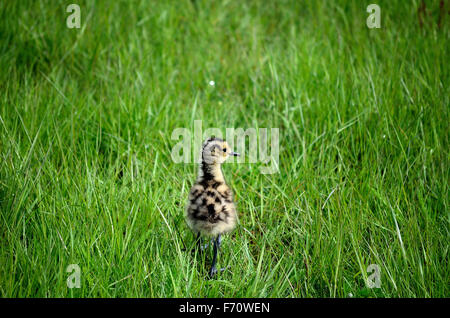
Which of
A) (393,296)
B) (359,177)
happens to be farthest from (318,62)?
(393,296)

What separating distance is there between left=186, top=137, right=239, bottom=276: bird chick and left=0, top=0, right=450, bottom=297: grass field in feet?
0.61

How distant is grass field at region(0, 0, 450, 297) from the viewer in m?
2.93

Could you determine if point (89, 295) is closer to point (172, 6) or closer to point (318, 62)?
point (318, 62)

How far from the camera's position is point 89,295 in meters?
2.66

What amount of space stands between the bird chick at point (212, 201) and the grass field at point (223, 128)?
7.3 inches

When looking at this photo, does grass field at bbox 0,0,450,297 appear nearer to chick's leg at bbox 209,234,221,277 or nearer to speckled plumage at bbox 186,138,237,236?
chick's leg at bbox 209,234,221,277

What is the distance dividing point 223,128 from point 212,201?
4.73ft

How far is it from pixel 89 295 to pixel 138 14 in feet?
13.7

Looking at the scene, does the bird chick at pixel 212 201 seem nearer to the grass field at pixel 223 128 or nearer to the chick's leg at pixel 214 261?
the chick's leg at pixel 214 261

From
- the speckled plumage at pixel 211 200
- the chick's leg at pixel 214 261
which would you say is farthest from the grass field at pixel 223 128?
the speckled plumage at pixel 211 200

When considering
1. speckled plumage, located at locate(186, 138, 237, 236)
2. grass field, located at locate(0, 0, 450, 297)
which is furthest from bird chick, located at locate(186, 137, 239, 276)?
grass field, located at locate(0, 0, 450, 297)

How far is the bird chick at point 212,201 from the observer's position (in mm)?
3008

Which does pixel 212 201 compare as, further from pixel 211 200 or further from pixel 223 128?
pixel 223 128

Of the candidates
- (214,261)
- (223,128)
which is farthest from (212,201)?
(223,128)
